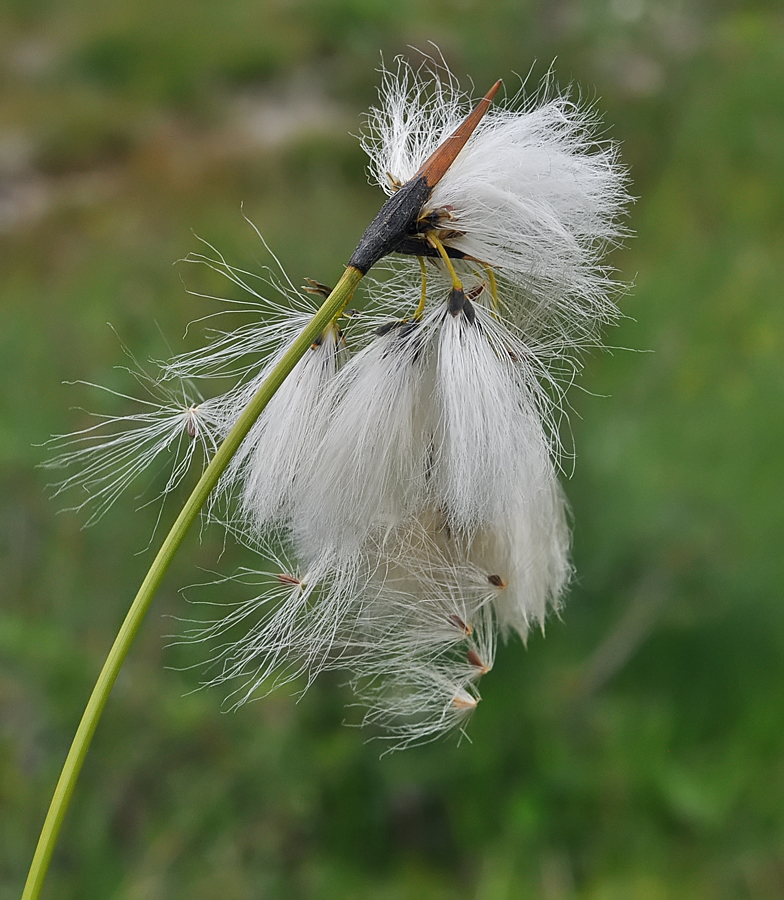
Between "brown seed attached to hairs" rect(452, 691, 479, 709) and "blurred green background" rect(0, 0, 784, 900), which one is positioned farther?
"blurred green background" rect(0, 0, 784, 900)

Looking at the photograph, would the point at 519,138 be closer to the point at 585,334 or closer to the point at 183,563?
the point at 585,334

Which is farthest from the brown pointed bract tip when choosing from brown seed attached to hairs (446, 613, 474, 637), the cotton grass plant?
brown seed attached to hairs (446, 613, 474, 637)

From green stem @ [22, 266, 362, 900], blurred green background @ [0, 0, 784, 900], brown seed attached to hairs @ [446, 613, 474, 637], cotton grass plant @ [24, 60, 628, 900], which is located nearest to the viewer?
green stem @ [22, 266, 362, 900]

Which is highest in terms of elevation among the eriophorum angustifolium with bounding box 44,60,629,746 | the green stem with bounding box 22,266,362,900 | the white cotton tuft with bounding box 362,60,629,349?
the white cotton tuft with bounding box 362,60,629,349

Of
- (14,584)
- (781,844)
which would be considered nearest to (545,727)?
(781,844)

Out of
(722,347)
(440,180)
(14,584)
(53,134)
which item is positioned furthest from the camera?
(53,134)

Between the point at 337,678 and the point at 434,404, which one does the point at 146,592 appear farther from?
the point at 337,678

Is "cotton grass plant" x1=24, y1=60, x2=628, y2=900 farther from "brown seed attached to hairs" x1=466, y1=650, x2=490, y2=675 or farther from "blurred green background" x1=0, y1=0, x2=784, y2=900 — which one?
"blurred green background" x1=0, y1=0, x2=784, y2=900
